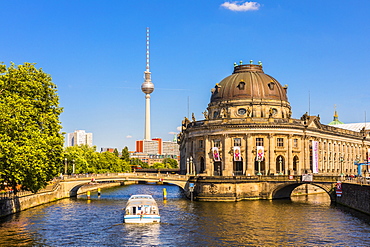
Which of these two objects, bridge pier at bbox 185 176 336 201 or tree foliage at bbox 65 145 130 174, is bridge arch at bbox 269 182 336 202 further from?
tree foliage at bbox 65 145 130 174

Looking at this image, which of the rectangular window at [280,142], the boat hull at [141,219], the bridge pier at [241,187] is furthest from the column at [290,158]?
the boat hull at [141,219]

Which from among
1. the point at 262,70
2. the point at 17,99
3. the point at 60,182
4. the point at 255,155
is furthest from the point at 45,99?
the point at 262,70

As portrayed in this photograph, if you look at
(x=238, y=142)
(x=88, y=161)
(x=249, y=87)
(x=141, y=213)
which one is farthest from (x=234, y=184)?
(x=88, y=161)

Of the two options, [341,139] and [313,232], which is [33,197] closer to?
[313,232]

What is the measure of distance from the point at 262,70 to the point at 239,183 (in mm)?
48674

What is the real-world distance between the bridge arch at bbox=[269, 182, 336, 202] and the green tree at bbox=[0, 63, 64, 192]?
45346 millimetres

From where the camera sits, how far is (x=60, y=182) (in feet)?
364

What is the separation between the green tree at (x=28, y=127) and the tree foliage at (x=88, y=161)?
52187mm

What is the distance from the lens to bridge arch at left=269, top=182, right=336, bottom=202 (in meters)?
99.4

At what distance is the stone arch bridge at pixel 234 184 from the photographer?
102 meters

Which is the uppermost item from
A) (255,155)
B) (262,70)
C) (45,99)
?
(262,70)

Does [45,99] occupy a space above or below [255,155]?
above

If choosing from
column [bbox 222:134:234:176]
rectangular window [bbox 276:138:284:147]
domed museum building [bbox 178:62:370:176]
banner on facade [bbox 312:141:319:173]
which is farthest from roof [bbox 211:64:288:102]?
column [bbox 222:134:234:176]

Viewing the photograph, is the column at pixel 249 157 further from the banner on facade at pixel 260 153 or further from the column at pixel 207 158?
the column at pixel 207 158
